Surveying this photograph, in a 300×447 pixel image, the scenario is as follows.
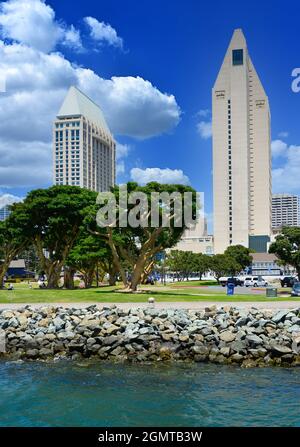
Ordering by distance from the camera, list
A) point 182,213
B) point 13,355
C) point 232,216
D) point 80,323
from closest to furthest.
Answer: point 13,355 < point 80,323 < point 182,213 < point 232,216

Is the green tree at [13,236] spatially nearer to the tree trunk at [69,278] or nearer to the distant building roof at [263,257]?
the tree trunk at [69,278]

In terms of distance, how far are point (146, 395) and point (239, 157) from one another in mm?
173884

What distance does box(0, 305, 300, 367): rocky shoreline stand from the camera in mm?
21125

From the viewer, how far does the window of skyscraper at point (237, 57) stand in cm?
18807

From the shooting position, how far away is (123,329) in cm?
2334

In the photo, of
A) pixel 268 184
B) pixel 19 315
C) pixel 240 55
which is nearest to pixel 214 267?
pixel 19 315

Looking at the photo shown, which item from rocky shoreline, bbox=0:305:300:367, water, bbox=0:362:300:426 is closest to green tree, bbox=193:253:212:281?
rocky shoreline, bbox=0:305:300:367

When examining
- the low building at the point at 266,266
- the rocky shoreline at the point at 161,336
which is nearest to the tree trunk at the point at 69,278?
the rocky shoreline at the point at 161,336

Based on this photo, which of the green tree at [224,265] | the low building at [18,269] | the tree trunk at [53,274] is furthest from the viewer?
the low building at [18,269]

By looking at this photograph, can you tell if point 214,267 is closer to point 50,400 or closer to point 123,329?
point 123,329

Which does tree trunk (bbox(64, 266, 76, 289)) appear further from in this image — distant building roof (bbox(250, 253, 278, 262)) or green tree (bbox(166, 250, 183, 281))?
distant building roof (bbox(250, 253, 278, 262))

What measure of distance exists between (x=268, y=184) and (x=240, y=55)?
48091 millimetres

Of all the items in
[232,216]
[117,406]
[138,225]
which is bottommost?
[117,406]

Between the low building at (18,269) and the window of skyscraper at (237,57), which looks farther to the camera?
the window of skyscraper at (237,57)
